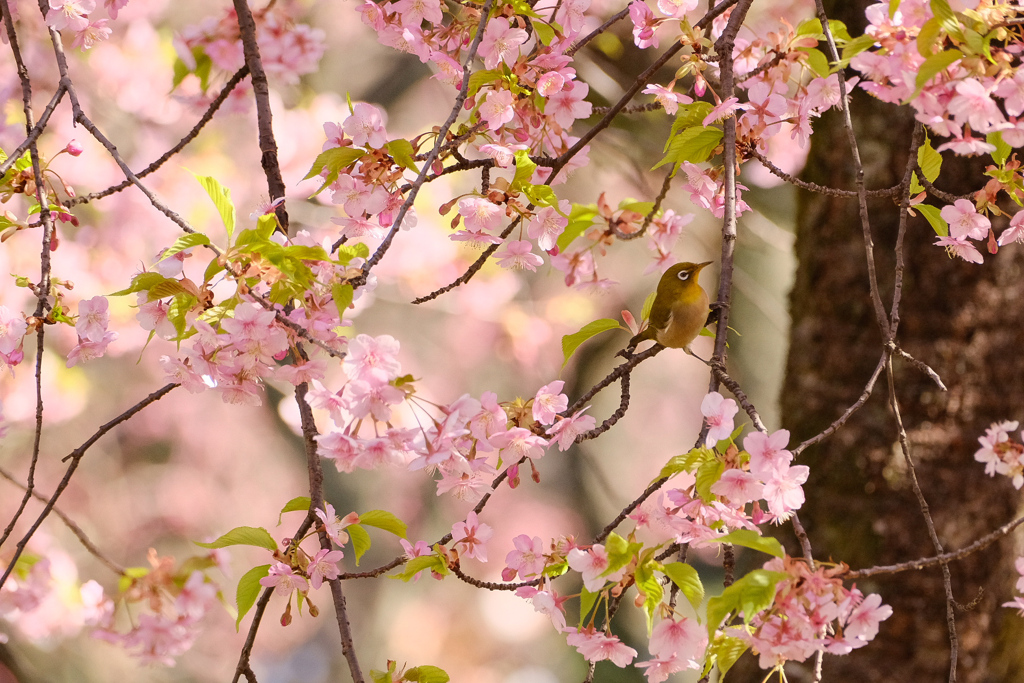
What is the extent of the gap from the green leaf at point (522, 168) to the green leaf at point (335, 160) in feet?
0.71

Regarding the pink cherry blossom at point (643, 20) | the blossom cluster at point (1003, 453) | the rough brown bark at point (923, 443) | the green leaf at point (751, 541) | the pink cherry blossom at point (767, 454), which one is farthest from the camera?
the rough brown bark at point (923, 443)

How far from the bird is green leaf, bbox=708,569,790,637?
1.94 ft

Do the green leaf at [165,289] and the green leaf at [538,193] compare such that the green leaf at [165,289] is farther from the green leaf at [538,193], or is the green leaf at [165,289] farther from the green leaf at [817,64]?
the green leaf at [817,64]

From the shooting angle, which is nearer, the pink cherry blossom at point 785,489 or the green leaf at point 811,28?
the pink cherry blossom at point 785,489

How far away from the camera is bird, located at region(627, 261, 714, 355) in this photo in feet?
4.61

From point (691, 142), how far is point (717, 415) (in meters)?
0.39

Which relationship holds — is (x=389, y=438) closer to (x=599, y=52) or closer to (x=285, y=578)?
(x=285, y=578)

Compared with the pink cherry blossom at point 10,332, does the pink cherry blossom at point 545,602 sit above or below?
below

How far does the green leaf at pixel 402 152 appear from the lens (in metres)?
1.10

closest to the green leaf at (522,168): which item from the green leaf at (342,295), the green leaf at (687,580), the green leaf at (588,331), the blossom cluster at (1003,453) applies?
the green leaf at (588,331)

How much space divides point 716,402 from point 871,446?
128 cm

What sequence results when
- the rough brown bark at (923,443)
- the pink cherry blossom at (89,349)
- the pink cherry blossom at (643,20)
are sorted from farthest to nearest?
the rough brown bark at (923,443) → the pink cherry blossom at (643,20) → the pink cherry blossom at (89,349)

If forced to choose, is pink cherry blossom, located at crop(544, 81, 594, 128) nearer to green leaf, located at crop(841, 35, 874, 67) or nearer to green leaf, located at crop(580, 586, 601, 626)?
green leaf, located at crop(841, 35, 874, 67)

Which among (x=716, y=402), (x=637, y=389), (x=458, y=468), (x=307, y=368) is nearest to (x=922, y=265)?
(x=716, y=402)
